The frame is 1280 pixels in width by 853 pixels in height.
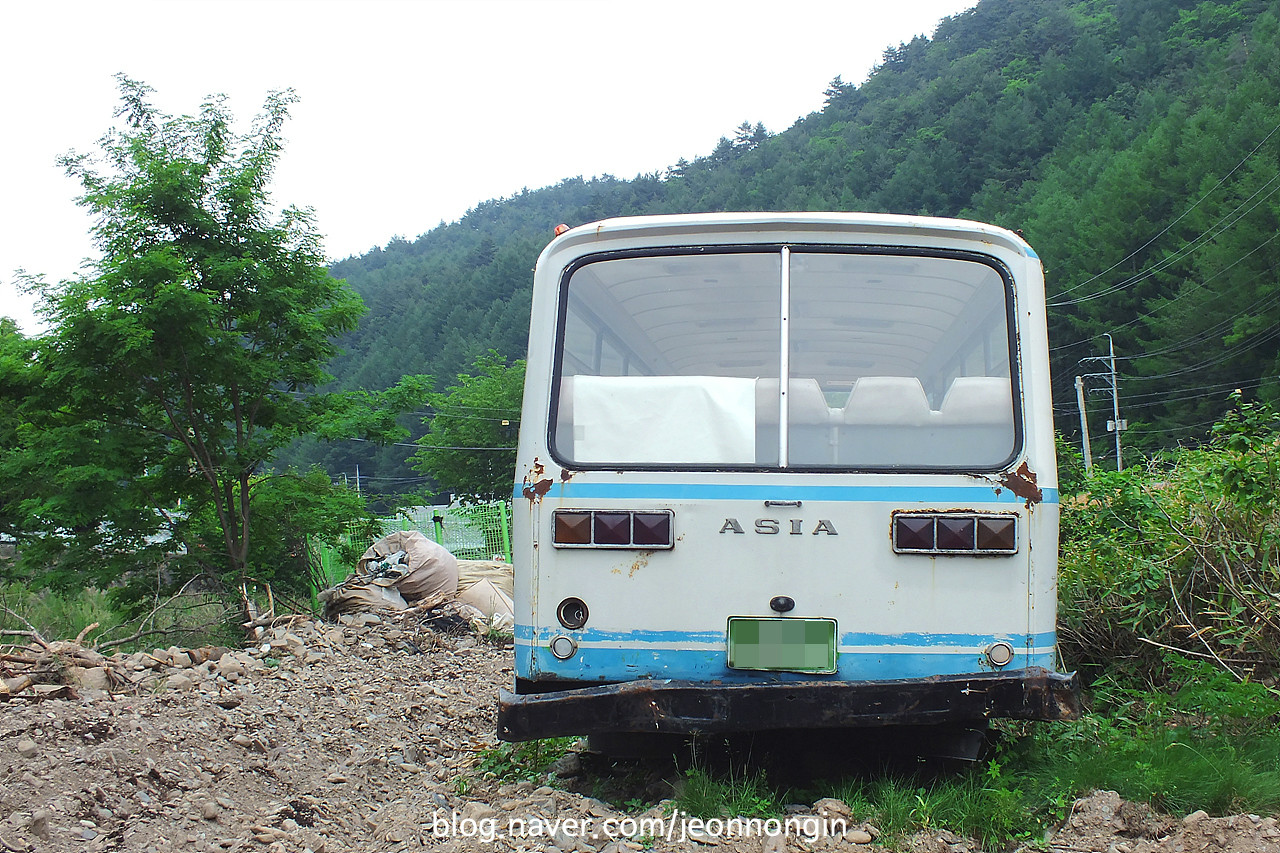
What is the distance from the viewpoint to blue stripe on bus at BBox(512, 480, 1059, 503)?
4.23 m

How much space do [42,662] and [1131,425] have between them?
4670 centimetres

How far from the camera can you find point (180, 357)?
34.3ft

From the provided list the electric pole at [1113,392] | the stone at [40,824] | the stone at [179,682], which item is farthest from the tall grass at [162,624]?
the electric pole at [1113,392]

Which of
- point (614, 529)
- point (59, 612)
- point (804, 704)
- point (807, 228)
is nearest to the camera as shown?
point (804, 704)

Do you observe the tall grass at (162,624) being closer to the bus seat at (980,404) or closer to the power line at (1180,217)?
the bus seat at (980,404)

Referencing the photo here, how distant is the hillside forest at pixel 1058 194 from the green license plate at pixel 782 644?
4.30 meters

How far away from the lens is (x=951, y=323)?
15.3 ft

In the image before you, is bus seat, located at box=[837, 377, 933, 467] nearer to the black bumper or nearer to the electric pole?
the black bumper

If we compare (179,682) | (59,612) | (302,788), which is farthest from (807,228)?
(59,612)

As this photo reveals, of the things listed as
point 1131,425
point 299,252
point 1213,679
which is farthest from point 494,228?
point 1213,679

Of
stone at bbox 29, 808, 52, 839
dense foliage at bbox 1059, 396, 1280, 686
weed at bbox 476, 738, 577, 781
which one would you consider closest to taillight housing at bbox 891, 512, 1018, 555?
dense foliage at bbox 1059, 396, 1280, 686

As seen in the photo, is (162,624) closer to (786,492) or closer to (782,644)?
(782,644)

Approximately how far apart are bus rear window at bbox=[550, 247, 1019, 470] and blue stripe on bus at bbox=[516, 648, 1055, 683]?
0.75 metres

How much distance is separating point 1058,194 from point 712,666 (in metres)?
70.9
